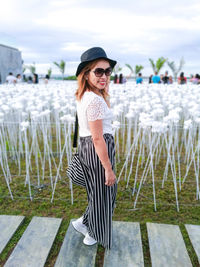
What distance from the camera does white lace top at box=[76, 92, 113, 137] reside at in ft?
5.74

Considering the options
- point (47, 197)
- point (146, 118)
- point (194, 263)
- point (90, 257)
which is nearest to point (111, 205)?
point (90, 257)

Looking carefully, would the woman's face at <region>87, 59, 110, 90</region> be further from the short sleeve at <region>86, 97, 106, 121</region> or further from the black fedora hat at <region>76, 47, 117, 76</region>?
the short sleeve at <region>86, 97, 106, 121</region>

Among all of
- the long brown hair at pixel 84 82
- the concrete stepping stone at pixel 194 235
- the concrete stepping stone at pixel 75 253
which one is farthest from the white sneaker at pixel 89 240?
the long brown hair at pixel 84 82

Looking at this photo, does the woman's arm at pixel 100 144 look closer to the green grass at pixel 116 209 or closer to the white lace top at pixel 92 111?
the white lace top at pixel 92 111

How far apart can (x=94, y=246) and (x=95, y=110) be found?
1.41 meters

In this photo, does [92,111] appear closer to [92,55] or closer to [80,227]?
[92,55]

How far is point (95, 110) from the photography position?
5.74ft

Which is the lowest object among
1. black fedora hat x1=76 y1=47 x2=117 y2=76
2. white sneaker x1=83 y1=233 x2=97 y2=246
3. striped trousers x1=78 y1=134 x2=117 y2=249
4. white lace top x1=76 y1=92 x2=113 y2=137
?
white sneaker x1=83 y1=233 x2=97 y2=246

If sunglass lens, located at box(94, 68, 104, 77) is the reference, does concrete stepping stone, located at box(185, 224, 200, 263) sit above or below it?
below

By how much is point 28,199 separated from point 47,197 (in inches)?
10.5

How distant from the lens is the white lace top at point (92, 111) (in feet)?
5.74

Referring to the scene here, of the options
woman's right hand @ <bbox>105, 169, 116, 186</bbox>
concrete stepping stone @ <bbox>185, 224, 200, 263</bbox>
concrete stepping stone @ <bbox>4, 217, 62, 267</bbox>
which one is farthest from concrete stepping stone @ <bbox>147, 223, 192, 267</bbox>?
concrete stepping stone @ <bbox>4, 217, 62, 267</bbox>

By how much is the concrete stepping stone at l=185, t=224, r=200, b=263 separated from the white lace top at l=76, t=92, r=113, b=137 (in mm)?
1516

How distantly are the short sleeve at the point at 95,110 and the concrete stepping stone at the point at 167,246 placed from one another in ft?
4.78
